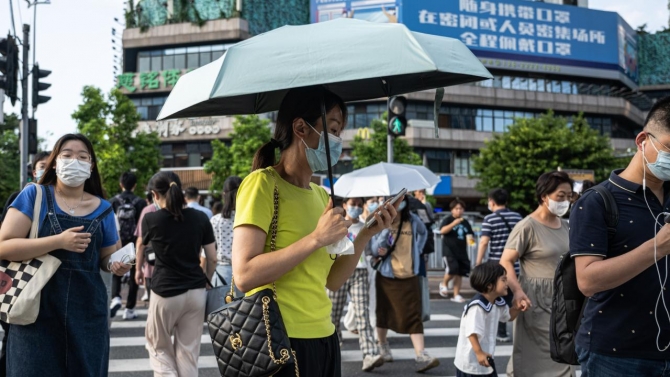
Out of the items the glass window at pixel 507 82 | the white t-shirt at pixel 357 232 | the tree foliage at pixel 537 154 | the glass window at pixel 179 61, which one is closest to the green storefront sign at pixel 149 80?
the glass window at pixel 179 61

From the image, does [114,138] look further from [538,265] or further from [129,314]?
[538,265]

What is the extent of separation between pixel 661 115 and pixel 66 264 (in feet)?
9.75

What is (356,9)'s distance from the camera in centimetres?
5094

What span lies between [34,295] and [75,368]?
453mm

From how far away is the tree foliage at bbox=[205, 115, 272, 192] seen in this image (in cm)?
3959

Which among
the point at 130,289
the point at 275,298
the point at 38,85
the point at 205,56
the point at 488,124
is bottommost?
the point at 130,289

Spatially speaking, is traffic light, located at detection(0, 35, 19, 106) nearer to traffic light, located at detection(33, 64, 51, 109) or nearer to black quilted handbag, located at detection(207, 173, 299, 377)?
traffic light, located at detection(33, 64, 51, 109)

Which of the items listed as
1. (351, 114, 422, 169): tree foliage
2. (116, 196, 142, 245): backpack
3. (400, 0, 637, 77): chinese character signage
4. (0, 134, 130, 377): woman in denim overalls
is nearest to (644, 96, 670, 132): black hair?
(0, 134, 130, 377): woman in denim overalls

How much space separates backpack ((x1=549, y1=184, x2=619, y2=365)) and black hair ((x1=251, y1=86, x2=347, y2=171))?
3.82 feet

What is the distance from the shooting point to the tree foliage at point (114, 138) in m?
37.6

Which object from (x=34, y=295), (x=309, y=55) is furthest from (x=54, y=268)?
(x=309, y=55)

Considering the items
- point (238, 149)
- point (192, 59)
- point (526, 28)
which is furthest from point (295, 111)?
point (526, 28)

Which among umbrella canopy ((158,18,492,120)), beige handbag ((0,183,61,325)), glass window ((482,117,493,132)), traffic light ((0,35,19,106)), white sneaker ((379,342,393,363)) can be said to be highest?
glass window ((482,117,493,132))

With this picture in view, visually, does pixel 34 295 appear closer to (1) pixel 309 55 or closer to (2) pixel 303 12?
(1) pixel 309 55
